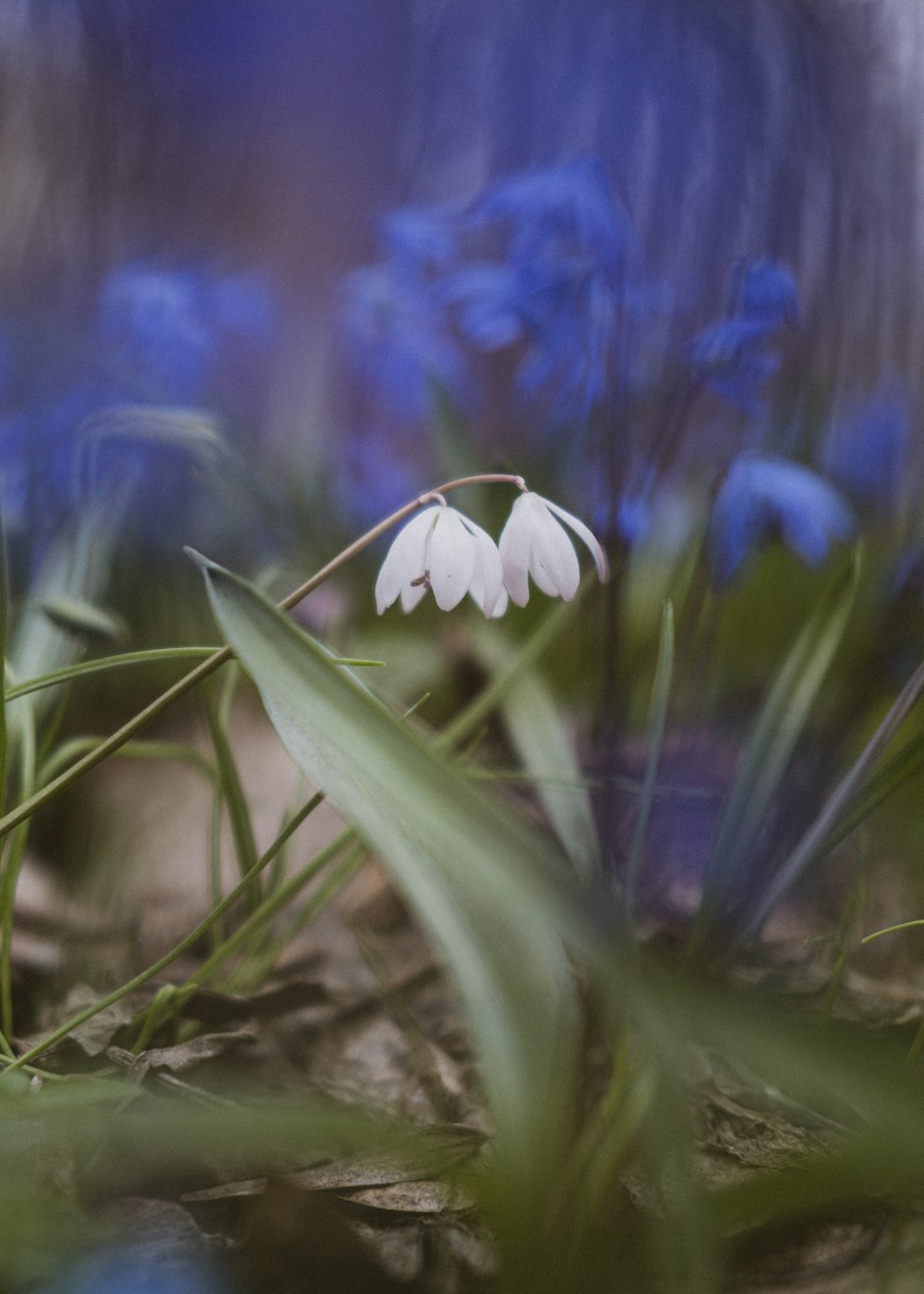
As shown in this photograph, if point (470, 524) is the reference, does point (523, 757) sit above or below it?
below

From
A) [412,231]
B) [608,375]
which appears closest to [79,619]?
[608,375]

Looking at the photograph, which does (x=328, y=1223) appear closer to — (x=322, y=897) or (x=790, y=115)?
(x=322, y=897)

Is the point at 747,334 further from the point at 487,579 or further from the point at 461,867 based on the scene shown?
the point at 461,867

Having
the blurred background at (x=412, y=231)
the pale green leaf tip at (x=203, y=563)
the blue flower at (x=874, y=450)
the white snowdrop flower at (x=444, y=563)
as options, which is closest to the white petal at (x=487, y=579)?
the white snowdrop flower at (x=444, y=563)

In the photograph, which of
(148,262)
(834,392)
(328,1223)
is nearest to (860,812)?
(328,1223)

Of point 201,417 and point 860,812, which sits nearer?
point 860,812

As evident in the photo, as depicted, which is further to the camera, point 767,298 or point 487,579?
point 767,298
